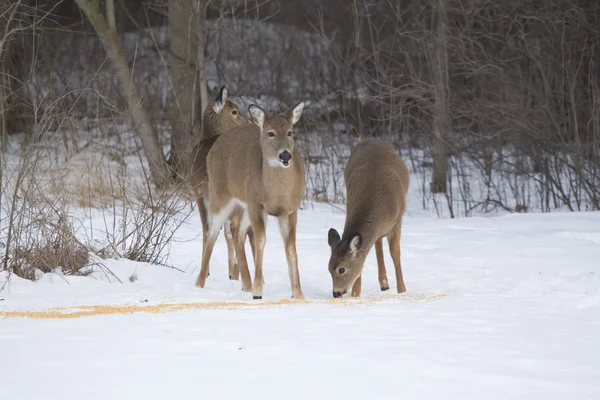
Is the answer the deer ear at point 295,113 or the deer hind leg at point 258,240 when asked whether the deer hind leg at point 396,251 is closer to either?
the deer hind leg at point 258,240

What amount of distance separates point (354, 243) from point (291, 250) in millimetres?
573

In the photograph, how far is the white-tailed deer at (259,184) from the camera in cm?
834

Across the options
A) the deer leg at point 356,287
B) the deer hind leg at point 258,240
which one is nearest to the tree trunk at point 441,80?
the deer leg at point 356,287

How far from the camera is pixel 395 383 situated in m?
4.65

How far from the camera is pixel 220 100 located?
10.0m

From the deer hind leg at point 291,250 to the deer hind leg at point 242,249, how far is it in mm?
719

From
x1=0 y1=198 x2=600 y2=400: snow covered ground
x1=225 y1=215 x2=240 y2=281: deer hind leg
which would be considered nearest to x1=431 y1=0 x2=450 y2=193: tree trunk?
x1=0 y1=198 x2=600 y2=400: snow covered ground

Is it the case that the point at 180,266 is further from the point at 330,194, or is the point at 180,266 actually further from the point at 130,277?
the point at 330,194

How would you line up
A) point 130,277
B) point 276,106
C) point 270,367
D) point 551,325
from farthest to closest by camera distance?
point 276,106 → point 130,277 → point 551,325 → point 270,367

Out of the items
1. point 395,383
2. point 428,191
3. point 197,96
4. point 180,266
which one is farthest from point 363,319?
point 428,191

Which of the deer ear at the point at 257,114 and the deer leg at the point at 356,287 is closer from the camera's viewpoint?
the deer ear at the point at 257,114

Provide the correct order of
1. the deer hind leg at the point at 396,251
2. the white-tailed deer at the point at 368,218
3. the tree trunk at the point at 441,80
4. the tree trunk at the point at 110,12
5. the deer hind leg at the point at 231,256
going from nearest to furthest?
the white-tailed deer at the point at 368,218
the deer hind leg at the point at 396,251
the deer hind leg at the point at 231,256
the tree trunk at the point at 441,80
the tree trunk at the point at 110,12

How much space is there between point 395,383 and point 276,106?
Result: 16.8 meters

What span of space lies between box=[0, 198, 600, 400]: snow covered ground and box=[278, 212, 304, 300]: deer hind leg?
0.68 feet
